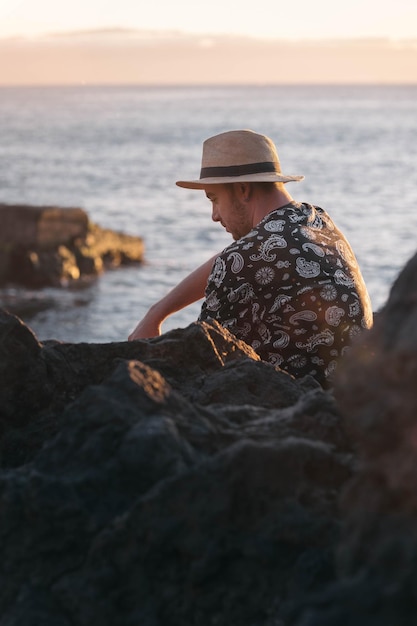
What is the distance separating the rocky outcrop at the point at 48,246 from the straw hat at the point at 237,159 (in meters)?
18.4

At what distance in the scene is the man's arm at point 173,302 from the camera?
4.96 metres

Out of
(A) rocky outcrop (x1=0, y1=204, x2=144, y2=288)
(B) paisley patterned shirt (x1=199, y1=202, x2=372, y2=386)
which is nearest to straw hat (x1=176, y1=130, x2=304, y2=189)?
(B) paisley patterned shirt (x1=199, y1=202, x2=372, y2=386)

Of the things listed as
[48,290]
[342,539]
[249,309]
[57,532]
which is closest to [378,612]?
[342,539]

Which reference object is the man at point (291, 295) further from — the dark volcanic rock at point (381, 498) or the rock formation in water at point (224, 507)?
the dark volcanic rock at point (381, 498)

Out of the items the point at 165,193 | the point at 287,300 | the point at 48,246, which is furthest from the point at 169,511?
the point at 165,193

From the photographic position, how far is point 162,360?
3459 millimetres

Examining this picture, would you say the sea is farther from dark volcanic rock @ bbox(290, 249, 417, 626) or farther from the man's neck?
dark volcanic rock @ bbox(290, 249, 417, 626)

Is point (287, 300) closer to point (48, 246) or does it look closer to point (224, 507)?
point (224, 507)

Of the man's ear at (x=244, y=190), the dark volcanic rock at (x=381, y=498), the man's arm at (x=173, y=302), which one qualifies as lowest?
the man's arm at (x=173, y=302)

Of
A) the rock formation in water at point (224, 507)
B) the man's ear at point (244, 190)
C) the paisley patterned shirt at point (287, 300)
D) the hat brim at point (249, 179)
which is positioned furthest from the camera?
the man's ear at point (244, 190)

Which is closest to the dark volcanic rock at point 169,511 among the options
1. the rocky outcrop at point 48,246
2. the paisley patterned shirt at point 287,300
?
the paisley patterned shirt at point 287,300

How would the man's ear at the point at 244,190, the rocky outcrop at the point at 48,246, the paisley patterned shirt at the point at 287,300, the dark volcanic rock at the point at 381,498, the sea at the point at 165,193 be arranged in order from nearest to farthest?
the dark volcanic rock at the point at 381,498
the paisley patterned shirt at the point at 287,300
the man's ear at the point at 244,190
the rocky outcrop at the point at 48,246
the sea at the point at 165,193

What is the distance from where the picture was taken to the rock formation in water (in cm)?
200

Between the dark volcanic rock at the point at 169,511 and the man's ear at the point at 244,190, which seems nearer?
→ the dark volcanic rock at the point at 169,511
